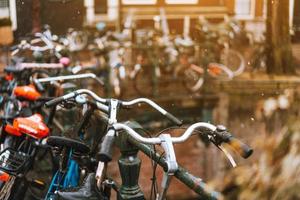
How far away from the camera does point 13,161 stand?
326cm

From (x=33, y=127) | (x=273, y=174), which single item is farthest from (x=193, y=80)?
(x=273, y=174)

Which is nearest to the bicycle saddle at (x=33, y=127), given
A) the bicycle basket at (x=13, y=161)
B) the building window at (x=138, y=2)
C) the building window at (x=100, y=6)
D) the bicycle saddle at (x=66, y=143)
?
the bicycle basket at (x=13, y=161)

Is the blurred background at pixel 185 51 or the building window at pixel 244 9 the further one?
the building window at pixel 244 9

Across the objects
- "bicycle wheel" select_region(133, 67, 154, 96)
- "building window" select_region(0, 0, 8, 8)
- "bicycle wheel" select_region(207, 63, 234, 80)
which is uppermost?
"building window" select_region(0, 0, 8, 8)

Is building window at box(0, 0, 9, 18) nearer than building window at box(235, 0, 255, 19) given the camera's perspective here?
No

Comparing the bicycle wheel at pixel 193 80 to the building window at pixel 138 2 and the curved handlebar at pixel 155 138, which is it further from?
the curved handlebar at pixel 155 138

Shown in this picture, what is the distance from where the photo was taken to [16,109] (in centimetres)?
420

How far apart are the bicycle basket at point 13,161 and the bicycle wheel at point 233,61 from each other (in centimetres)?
325

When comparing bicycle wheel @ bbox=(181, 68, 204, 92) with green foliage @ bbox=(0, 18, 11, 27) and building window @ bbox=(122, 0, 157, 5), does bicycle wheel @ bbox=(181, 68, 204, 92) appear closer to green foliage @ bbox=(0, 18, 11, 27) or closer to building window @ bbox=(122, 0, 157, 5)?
building window @ bbox=(122, 0, 157, 5)

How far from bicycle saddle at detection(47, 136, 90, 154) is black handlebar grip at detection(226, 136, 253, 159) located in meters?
0.98

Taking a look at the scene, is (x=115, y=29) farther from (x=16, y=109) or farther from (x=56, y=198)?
(x=56, y=198)

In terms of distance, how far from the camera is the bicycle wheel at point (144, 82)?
24.4 feet

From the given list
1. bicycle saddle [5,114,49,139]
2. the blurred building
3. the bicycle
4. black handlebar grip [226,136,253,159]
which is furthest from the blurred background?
black handlebar grip [226,136,253,159]

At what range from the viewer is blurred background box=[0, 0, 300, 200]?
4.81m
